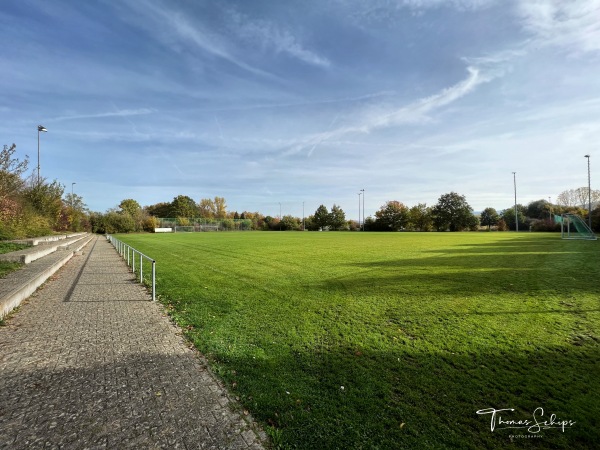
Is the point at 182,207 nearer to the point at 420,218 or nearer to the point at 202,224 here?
the point at 202,224

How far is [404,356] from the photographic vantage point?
441 centimetres

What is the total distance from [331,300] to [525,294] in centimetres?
470

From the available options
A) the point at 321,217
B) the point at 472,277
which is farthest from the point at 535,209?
the point at 472,277

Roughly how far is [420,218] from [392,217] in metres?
6.66

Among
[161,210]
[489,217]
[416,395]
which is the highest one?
[161,210]

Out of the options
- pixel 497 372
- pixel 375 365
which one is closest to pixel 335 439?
pixel 375 365

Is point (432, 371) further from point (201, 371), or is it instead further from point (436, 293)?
point (436, 293)

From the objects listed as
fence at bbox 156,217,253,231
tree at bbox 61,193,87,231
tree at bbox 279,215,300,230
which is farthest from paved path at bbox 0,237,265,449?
tree at bbox 279,215,300,230

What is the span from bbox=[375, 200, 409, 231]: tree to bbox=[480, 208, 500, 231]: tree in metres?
24.2

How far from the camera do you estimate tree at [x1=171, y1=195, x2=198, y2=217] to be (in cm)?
10625

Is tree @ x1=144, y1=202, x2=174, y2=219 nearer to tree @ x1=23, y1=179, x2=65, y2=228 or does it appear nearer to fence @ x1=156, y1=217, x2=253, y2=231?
fence @ x1=156, y1=217, x2=253, y2=231

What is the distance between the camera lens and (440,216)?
254 feet

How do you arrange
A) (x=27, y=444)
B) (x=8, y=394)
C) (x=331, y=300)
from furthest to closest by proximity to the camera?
(x=331, y=300) < (x=8, y=394) < (x=27, y=444)

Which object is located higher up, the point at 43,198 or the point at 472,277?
the point at 43,198
